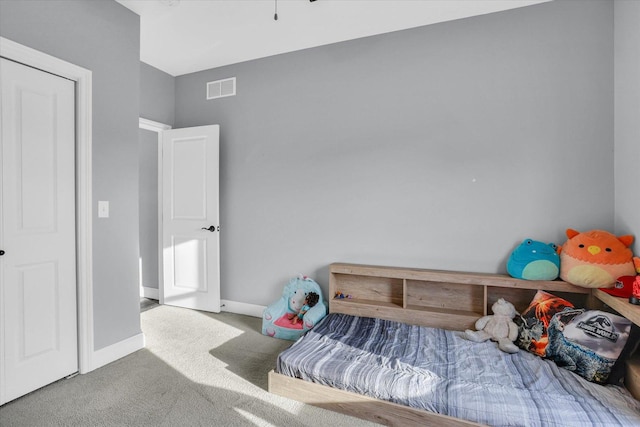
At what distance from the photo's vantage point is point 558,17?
2289 millimetres

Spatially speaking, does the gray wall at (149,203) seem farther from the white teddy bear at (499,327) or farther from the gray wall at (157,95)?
the white teddy bear at (499,327)

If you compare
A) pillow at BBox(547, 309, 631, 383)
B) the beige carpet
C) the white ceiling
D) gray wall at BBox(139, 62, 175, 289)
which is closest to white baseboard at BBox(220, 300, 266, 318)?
the beige carpet

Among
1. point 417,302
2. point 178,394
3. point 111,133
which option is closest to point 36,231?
point 111,133

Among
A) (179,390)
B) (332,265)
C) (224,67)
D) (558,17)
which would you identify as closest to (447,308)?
(332,265)

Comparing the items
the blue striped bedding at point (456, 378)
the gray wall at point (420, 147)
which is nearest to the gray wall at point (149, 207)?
the gray wall at point (420, 147)

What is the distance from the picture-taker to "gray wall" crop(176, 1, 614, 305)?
2277mm

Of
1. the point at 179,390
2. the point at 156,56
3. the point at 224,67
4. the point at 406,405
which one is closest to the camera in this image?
the point at 406,405

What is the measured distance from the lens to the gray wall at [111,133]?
208 centimetres

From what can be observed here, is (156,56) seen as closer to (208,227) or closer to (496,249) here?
(208,227)

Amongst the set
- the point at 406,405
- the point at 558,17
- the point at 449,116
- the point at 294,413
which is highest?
the point at 558,17

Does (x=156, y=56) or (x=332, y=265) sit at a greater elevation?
(x=156, y=56)

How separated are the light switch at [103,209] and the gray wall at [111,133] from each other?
0.11 ft

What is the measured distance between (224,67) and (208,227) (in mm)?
1799

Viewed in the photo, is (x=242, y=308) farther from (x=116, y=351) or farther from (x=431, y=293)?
(x=431, y=293)
